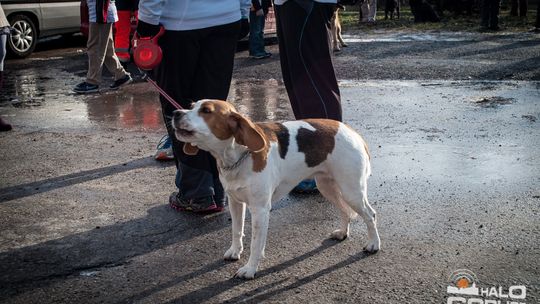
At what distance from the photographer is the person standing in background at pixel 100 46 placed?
8922mm

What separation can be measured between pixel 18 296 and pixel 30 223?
3.73ft

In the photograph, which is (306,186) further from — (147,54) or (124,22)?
(124,22)

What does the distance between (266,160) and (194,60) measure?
1242 mm

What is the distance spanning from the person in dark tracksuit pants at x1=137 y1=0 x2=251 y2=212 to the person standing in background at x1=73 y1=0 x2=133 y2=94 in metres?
4.73

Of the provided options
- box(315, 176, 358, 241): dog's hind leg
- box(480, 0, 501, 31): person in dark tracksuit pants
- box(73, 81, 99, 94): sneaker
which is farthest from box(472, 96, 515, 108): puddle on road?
box(480, 0, 501, 31): person in dark tracksuit pants

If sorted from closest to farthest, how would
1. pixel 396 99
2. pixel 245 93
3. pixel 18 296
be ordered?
pixel 18 296
pixel 396 99
pixel 245 93

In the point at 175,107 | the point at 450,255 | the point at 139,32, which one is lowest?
the point at 450,255

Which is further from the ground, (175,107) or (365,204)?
(175,107)

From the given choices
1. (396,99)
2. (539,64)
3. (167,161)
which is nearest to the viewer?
(167,161)

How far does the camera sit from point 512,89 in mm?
8977

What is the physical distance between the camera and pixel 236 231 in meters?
3.91

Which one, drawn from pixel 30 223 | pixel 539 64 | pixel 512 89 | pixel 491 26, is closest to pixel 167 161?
pixel 30 223

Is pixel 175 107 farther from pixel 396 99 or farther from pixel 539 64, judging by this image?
pixel 539 64

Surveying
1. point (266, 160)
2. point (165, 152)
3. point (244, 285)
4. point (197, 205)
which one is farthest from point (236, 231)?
point (165, 152)
